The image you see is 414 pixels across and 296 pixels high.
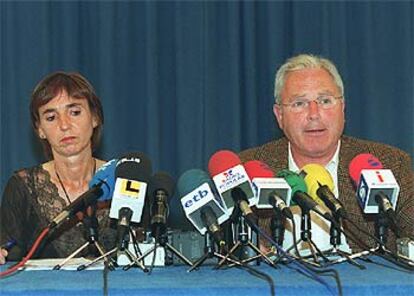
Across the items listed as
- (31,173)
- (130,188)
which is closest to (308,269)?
(130,188)

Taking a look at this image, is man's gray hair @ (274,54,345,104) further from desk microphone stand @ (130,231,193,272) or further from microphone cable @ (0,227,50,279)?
microphone cable @ (0,227,50,279)

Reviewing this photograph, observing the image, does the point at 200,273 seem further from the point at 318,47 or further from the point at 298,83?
the point at 318,47

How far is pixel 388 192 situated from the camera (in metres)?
1.86

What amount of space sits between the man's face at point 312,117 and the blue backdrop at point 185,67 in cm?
83

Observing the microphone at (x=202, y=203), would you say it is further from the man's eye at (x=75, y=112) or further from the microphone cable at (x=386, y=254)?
the man's eye at (x=75, y=112)

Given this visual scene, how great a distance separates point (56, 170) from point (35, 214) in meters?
0.21

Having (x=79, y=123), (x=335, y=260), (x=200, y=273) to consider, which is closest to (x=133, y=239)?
(x=200, y=273)

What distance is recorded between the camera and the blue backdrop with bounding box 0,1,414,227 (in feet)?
11.8

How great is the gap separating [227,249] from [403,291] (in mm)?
453

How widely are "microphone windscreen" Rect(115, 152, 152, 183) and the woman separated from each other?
815 millimetres

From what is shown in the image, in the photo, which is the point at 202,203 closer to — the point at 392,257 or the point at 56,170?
the point at 392,257

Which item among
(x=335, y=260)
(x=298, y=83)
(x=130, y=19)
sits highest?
(x=130, y=19)

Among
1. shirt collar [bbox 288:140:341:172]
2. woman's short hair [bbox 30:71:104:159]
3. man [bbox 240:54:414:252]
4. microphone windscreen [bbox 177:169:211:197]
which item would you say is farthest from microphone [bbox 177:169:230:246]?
woman's short hair [bbox 30:71:104:159]

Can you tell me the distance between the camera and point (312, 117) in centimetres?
275
